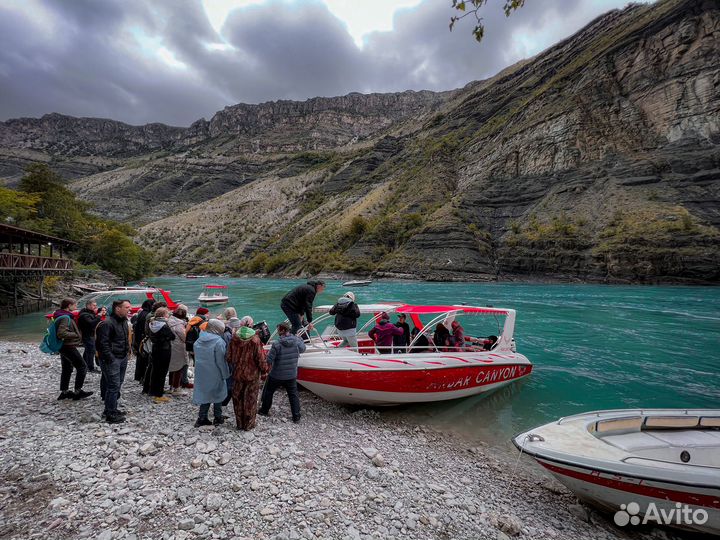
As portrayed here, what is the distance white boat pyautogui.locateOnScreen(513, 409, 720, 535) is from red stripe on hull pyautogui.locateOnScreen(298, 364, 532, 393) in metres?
3.00

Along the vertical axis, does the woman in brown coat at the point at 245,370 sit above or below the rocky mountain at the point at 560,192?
below

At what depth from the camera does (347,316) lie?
9258 millimetres

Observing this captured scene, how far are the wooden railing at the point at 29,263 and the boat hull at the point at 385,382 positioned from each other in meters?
26.6

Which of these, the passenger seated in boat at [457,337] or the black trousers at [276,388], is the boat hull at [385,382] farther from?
the passenger seated in boat at [457,337]

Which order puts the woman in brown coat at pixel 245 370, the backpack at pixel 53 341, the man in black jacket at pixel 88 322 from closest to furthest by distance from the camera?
the woman in brown coat at pixel 245 370, the backpack at pixel 53 341, the man in black jacket at pixel 88 322

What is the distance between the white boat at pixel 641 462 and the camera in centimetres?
464

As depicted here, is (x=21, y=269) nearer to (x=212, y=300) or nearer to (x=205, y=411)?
(x=212, y=300)

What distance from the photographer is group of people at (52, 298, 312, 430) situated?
6.40 m

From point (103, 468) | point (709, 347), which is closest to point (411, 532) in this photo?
point (103, 468)

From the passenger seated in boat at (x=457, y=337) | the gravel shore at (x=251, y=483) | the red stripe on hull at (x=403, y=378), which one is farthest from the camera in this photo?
the passenger seated in boat at (x=457, y=337)

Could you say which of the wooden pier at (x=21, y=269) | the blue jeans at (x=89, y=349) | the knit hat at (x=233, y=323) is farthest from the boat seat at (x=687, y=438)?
the wooden pier at (x=21, y=269)

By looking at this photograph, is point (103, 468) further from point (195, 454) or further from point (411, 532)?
point (411, 532)

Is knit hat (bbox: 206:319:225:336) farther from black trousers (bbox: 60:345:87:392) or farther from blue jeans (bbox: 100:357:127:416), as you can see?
black trousers (bbox: 60:345:87:392)

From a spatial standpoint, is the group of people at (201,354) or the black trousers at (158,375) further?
the black trousers at (158,375)
